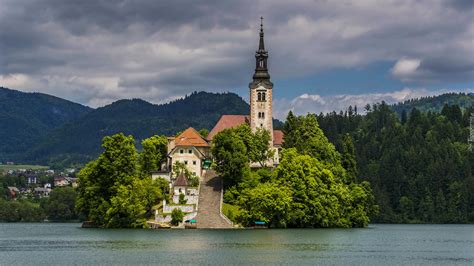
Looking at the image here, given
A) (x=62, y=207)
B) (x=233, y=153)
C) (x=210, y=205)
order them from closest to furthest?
(x=210, y=205)
(x=233, y=153)
(x=62, y=207)

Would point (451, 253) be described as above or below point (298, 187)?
below

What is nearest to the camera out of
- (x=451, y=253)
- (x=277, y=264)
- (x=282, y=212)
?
(x=277, y=264)

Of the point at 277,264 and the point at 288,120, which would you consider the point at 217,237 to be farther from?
the point at 288,120

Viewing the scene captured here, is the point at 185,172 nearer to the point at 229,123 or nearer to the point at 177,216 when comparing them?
the point at 177,216

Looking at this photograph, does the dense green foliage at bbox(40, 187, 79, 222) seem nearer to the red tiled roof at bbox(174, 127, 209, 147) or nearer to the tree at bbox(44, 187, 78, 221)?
the tree at bbox(44, 187, 78, 221)

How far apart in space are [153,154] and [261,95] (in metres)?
20.1

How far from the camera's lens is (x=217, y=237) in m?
94.4

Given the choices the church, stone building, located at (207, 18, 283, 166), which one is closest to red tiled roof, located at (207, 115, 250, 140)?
the church

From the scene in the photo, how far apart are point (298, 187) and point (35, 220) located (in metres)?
91.2

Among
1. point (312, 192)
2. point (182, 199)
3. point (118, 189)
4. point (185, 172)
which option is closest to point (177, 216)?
point (182, 199)

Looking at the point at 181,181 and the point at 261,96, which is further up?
the point at 261,96

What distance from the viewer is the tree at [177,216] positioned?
113125 millimetres

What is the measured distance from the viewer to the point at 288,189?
114 m

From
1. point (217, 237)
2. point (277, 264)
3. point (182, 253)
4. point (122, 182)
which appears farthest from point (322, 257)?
point (122, 182)
